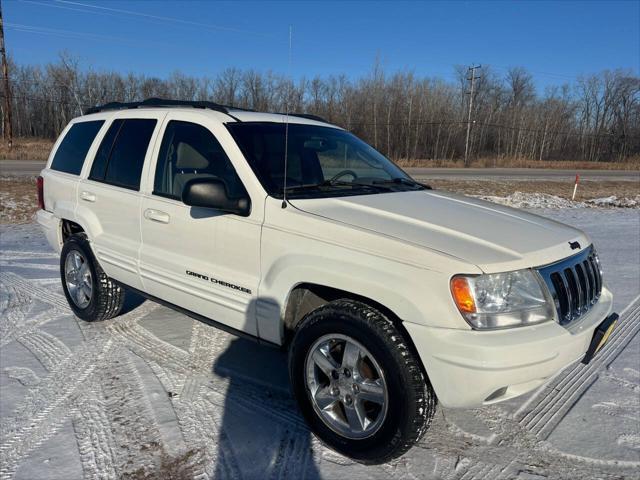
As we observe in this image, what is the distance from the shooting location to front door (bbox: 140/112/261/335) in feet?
10.1

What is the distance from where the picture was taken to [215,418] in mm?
3049

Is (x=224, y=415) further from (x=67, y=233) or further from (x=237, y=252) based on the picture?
(x=67, y=233)

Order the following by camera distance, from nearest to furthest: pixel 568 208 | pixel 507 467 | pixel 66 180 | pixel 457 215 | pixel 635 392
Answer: pixel 507 467, pixel 457 215, pixel 635 392, pixel 66 180, pixel 568 208

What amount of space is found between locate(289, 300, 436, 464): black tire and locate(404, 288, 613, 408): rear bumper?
9 cm

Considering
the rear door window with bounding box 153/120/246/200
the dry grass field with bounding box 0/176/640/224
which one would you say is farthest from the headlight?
the dry grass field with bounding box 0/176/640/224

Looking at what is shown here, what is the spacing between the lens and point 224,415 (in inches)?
121

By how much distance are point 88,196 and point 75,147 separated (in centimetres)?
82

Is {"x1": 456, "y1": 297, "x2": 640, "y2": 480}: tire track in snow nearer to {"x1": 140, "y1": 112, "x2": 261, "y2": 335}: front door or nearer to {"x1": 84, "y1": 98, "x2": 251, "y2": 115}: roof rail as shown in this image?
{"x1": 140, "y1": 112, "x2": 261, "y2": 335}: front door

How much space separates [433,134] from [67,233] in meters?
53.3

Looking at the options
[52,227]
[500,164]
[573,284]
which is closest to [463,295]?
[573,284]

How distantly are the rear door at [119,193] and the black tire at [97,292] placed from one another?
0.60 ft

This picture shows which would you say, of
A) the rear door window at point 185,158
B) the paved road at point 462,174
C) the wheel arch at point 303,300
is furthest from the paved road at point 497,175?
the wheel arch at point 303,300

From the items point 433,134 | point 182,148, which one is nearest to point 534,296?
point 182,148

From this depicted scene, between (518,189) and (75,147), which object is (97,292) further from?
(518,189)
